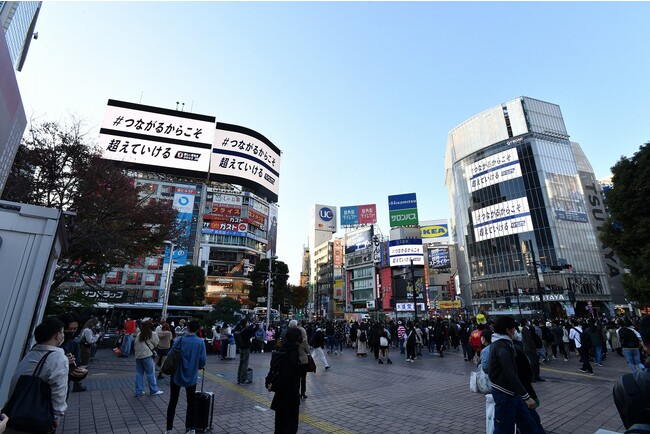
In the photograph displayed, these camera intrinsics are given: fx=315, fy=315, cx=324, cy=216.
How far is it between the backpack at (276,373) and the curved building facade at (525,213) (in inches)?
2094

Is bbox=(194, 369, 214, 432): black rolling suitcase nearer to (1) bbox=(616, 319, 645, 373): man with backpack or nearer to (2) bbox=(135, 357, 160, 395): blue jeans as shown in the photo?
(2) bbox=(135, 357, 160, 395): blue jeans

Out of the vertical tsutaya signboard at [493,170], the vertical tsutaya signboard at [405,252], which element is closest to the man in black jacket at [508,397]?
the vertical tsutaya signboard at [405,252]

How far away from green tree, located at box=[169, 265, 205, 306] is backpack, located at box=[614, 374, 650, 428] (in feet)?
165

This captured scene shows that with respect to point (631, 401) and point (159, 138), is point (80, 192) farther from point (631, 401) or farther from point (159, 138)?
point (159, 138)

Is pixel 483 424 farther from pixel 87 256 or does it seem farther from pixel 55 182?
pixel 55 182

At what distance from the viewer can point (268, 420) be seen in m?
5.88

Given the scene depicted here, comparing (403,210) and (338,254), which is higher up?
(403,210)

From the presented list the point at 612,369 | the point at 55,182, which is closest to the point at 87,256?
the point at 55,182

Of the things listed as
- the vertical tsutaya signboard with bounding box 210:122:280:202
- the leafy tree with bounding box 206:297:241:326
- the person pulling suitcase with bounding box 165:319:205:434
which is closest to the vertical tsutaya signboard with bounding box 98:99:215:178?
the vertical tsutaya signboard with bounding box 210:122:280:202

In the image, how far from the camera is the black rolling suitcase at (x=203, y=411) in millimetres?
5223

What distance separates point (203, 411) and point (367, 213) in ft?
198

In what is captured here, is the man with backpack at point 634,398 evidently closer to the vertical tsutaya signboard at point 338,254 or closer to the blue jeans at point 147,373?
the blue jeans at point 147,373

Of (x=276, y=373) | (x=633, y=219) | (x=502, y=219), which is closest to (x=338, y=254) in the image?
(x=502, y=219)

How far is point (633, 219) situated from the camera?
20.8m
